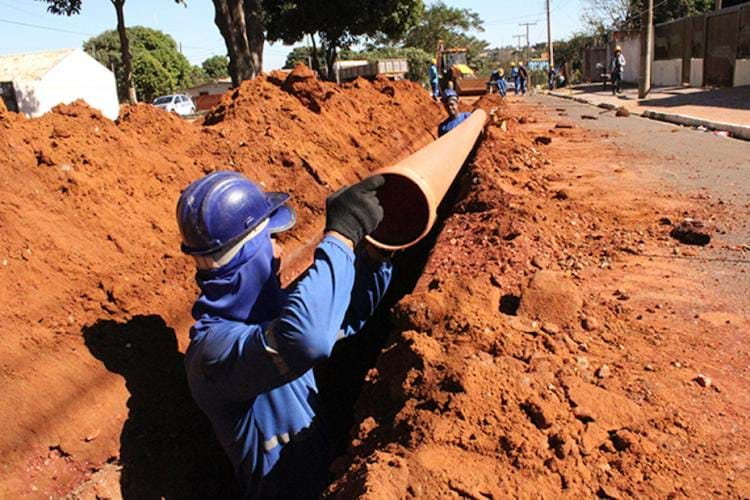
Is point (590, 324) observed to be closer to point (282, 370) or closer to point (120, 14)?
point (282, 370)

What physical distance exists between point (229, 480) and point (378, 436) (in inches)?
76.6

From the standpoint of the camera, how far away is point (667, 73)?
97.6 ft

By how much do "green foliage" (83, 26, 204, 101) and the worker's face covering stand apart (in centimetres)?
5586

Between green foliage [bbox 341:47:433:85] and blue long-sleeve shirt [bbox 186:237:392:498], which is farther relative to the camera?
green foliage [bbox 341:47:433:85]

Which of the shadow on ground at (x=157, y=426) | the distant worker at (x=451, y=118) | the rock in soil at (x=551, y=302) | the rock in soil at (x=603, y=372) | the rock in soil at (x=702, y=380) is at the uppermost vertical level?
the distant worker at (x=451, y=118)

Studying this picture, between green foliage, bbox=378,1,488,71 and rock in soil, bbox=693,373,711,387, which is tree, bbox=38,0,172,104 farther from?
green foliage, bbox=378,1,488,71

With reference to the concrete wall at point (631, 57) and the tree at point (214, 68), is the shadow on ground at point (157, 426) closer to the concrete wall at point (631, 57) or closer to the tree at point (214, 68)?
the concrete wall at point (631, 57)

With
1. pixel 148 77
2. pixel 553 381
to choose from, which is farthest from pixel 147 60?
pixel 553 381

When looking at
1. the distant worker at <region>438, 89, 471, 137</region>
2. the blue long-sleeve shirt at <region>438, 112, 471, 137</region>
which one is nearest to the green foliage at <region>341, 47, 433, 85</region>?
the distant worker at <region>438, 89, 471, 137</region>

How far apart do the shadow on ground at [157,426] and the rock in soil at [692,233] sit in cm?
387

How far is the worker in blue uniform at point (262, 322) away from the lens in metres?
2.06

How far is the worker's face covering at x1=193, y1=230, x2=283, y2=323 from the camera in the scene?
7.59 ft

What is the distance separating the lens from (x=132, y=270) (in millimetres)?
4641

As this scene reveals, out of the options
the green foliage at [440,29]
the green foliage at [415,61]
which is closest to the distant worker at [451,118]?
the green foliage at [415,61]
